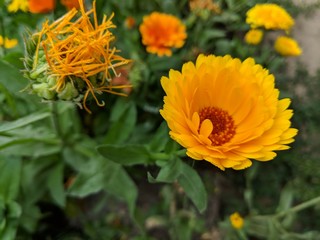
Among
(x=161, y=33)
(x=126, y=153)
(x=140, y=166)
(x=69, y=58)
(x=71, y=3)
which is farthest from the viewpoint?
(x=140, y=166)

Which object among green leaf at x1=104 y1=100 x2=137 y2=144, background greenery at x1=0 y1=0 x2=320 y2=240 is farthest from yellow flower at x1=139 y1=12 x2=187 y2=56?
green leaf at x1=104 y1=100 x2=137 y2=144

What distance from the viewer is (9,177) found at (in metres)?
1.18

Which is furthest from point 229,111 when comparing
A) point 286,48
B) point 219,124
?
point 286,48

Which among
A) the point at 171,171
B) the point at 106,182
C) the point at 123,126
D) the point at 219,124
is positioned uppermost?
the point at 219,124

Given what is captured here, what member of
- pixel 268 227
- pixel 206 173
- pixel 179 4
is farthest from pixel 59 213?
pixel 179 4

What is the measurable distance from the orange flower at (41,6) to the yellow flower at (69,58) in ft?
1.33

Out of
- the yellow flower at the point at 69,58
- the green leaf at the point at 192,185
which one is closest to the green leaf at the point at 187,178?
the green leaf at the point at 192,185

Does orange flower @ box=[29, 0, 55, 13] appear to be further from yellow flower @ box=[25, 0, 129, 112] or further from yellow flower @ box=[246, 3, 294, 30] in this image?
yellow flower @ box=[246, 3, 294, 30]

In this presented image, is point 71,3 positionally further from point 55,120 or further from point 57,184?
point 57,184

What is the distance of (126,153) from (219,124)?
26 centimetres

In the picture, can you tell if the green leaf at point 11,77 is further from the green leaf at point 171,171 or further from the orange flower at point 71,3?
the green leaf at point 171,171

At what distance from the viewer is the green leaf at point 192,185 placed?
93 cm

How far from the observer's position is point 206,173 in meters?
1.52

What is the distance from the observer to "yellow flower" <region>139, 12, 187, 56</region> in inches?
52.6
